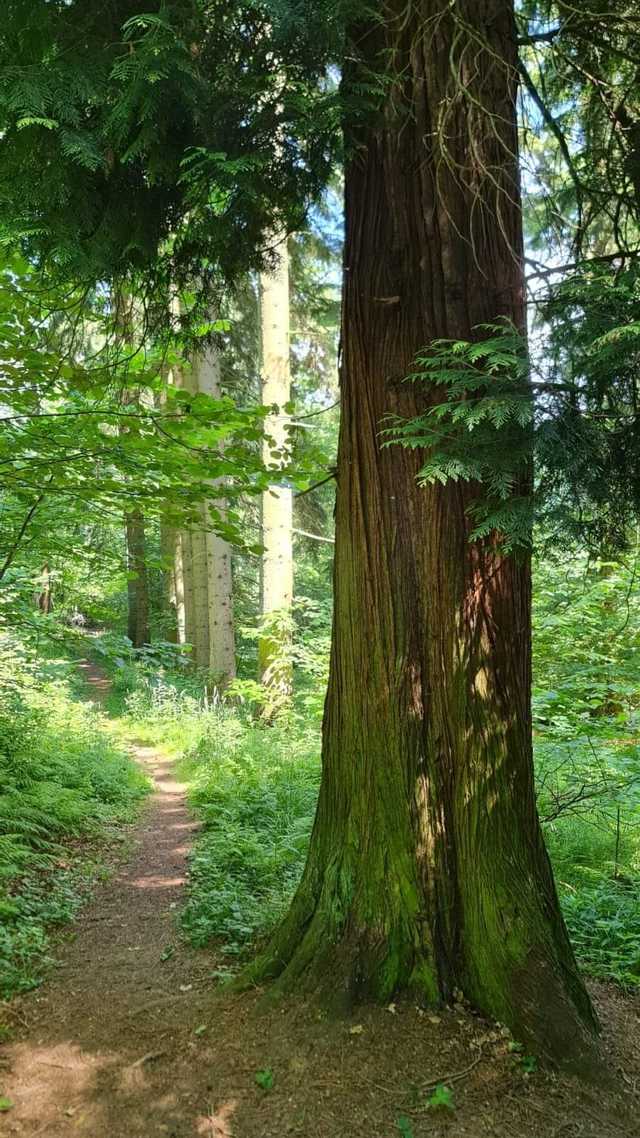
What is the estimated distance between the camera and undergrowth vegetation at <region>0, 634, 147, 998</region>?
13.2ft

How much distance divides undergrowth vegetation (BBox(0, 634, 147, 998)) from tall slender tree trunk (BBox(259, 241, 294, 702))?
2405 mm

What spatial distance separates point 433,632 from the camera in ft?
9.46

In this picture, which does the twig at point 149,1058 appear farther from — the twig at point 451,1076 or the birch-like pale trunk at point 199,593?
the birch-like pale trunk at point 199,593

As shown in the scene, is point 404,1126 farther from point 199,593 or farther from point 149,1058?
point 199,593

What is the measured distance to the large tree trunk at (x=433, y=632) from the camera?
9.19 ft

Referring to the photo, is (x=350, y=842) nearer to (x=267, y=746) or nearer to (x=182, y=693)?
(x=267, y=746)

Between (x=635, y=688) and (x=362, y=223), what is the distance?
15.5ft

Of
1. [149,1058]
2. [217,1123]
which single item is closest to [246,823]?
[149,1058]

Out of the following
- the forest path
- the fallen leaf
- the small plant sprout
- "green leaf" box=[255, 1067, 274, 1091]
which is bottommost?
the forest path

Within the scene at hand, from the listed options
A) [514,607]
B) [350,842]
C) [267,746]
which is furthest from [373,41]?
[267,746]

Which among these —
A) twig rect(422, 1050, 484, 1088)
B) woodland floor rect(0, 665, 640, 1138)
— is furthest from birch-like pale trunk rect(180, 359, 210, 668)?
twig rect(422, 1050, 484, 1088)

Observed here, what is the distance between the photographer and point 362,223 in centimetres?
309

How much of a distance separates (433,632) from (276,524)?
6.88 m

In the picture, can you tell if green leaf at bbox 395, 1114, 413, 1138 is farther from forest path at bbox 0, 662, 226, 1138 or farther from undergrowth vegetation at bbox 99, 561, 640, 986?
undergrowth vegetation at bbox 99, 561, 640, 986
